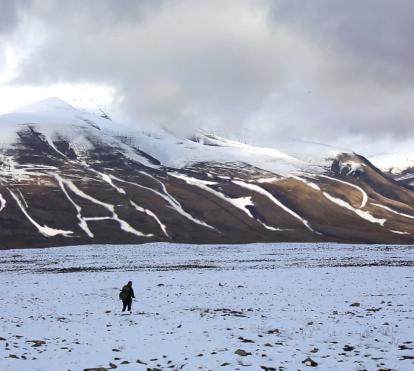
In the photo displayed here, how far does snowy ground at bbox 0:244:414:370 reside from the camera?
55.1 feet

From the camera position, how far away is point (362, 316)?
78.5ft

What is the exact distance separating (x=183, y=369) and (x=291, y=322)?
8687 mm

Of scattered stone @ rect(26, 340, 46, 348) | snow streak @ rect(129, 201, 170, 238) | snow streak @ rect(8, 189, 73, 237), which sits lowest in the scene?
scattered stone @ rect(26, 340, 46, 348)

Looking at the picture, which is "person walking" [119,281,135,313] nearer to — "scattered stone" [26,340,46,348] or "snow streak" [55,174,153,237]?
"scattered stone" [26,340,46,348]

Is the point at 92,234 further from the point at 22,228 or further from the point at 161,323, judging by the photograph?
the point at 161,323

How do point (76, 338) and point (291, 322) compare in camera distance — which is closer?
point (76, 338)

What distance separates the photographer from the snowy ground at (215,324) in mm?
16797

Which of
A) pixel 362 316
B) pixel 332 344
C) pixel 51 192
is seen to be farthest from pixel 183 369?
pixel 51 192

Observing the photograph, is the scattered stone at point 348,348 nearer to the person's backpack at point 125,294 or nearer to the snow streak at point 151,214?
the person's backpack at point 125,294

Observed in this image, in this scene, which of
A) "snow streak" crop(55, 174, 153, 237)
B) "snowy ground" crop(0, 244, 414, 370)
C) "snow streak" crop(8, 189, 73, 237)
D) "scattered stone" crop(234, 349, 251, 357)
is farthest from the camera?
"snow streak" crop(55, 174, 153, 237)

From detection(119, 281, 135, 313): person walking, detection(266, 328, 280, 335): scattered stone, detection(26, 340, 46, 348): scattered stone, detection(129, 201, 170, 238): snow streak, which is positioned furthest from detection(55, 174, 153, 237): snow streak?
detection(26, 340, 46, 348): scattered stone

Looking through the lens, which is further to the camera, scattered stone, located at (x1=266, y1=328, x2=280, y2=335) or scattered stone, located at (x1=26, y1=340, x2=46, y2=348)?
scattered stone, located at (x1=266, y1=328, x2=280, y2=335)

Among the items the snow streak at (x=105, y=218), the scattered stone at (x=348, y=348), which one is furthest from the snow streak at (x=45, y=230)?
the scattered stone at (x=348, y=348)

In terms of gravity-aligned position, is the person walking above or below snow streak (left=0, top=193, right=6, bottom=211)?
below
